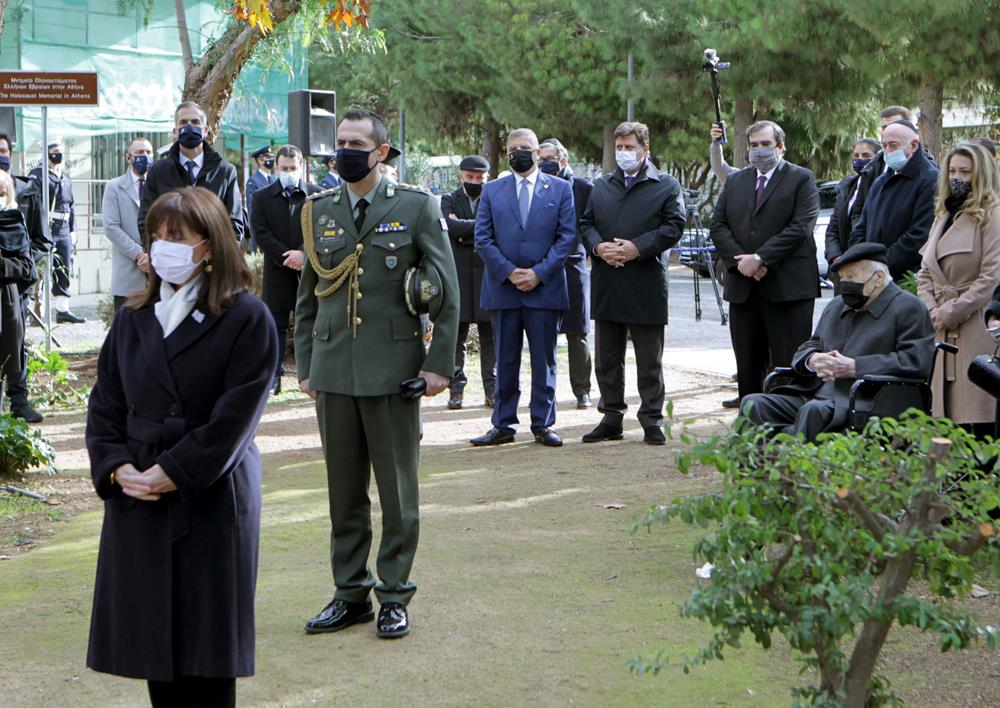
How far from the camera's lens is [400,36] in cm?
3719

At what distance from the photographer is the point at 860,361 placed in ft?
23.4

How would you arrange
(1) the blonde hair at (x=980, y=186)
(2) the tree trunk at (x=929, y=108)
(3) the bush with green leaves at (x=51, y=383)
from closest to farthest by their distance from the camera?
1. (1) the blonde hair at (x=980, y=186)
2. (3) the bush with green leaves at (x=51, y=383)
3. (2) the tree trunk at (x=929, y=108)

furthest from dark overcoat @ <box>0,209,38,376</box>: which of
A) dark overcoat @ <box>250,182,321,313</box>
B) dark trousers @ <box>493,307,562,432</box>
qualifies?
dark trousers @ <box>493,307,562,432</box>

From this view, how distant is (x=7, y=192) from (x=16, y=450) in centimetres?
205

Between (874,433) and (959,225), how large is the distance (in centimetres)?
420

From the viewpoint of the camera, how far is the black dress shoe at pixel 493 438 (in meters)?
10.3

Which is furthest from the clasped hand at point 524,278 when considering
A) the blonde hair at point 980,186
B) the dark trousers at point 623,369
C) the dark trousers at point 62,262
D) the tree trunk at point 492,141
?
the tree trunk at point 492,141

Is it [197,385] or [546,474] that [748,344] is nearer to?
[546,474]

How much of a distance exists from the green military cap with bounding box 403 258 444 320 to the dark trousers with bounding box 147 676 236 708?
2.05 meters

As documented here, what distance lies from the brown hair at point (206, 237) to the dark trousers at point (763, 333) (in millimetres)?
6042

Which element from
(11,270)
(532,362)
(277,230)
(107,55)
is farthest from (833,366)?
(107,55)

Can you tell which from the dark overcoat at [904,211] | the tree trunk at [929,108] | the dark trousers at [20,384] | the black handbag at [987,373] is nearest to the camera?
the black handbag at [987,373]

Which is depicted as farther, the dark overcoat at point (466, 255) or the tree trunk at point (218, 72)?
the tree trunk at point (218, 72)

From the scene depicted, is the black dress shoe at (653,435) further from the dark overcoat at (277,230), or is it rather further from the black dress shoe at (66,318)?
the black dress shoe at (66,318)
